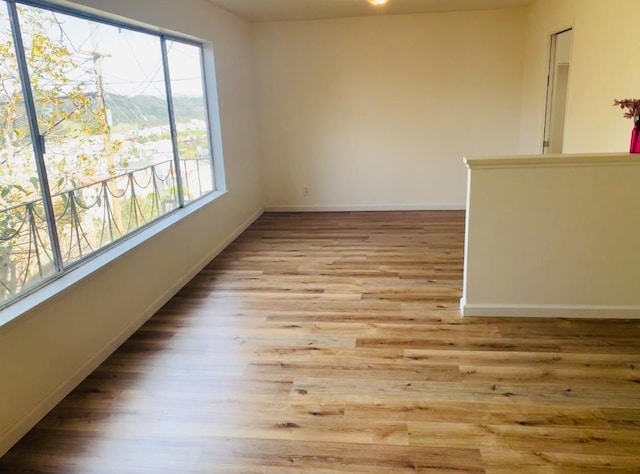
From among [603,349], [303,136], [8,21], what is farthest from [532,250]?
[303,136]

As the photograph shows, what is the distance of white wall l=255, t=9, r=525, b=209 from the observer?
603 cm

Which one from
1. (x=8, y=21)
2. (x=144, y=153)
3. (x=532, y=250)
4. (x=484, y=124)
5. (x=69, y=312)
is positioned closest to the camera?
(x=8, y=21)

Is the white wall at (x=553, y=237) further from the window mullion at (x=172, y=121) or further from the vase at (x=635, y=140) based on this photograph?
the window mullion at (x=172, y=121)

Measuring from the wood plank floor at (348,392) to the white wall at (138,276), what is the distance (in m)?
0.12

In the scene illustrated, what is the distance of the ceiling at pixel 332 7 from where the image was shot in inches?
199

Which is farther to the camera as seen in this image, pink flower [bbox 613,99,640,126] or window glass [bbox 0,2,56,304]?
pink flower [bbox 613,99,640,126]

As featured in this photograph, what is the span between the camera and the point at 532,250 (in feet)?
10.9

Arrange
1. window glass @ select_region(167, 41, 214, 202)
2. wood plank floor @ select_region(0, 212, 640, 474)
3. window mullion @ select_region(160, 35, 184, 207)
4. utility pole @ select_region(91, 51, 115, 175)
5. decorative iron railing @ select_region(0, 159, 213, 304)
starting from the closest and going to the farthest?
1. wood plank floor @ select_region(0, 212, 640, 474)
2. decorative iron railing @ select_region(0, 159, 213, 304)
3. utility pole @ select_region(91, 51, 115, 175)
4. window mullion @ select_region(160, 35, 184, 207)
5. window glass @ select_region(167, 41, 214, 202)

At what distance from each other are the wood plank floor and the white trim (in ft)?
0.24

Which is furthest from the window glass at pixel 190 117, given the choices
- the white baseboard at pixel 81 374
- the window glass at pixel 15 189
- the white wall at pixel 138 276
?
the window glass at pixel 15 189

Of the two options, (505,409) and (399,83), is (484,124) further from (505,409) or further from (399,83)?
(505,409)

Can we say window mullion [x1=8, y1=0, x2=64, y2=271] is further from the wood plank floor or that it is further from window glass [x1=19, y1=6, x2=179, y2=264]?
the wood plank floor

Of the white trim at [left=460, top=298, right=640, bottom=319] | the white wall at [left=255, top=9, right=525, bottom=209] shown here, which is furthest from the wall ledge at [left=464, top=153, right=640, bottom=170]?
the white wall at [left=255, top=9, right=525, bottom=209]

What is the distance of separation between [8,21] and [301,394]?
2.50m
